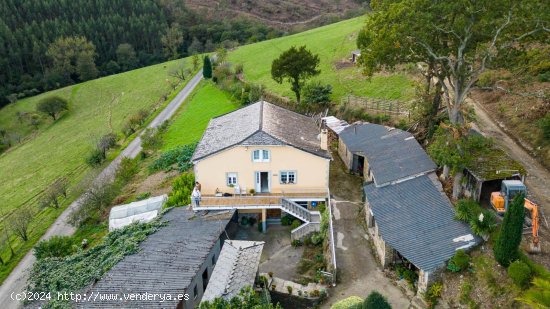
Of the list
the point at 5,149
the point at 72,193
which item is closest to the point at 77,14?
the point at 5,149

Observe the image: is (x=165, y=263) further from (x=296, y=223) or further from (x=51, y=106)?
(x=51, y=106)

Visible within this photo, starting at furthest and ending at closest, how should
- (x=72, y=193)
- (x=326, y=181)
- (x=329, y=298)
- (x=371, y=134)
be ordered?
1. (x=72, y=193)
2. (x=371, y=134)
3. (x=326, y=181)
4. (x=329, y=298)

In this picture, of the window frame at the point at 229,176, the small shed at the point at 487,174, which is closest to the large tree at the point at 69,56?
the window frame at the point at 229,176

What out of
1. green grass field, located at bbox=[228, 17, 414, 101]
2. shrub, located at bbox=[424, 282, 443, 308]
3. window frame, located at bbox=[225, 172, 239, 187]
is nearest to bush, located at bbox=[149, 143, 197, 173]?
window frame, located at bbox=[225, 172, 239, 187]

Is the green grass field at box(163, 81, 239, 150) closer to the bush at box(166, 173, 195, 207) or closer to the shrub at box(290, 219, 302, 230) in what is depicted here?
the bush at box(166, 173, 195, 207)

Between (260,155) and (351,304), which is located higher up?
(260,155)

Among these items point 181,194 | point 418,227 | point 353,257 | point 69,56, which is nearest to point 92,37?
point 69,56

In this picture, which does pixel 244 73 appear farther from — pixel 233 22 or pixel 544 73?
pixel 233 22
